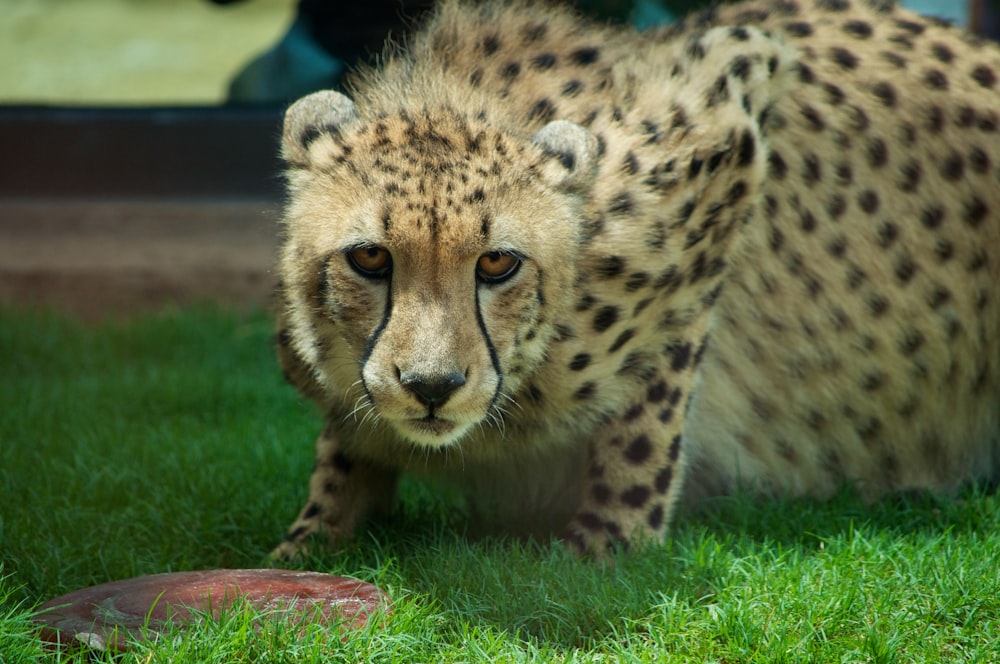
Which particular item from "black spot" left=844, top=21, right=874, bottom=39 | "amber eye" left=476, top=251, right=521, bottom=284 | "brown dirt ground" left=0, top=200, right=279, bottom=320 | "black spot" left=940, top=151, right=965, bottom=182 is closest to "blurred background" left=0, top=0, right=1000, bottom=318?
"brown dirt ground" left=0, top=200, right=279, bottom=320

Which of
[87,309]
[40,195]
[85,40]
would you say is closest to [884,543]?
[87,309]

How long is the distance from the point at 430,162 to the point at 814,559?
1.50m

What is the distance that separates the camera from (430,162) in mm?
3014

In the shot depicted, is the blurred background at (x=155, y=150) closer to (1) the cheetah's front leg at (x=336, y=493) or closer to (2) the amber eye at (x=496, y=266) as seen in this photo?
(1) the cheetah's front leg at (x=336, y=493)

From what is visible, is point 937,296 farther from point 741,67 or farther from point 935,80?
point 741,67

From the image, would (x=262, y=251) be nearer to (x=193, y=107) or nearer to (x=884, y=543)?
(x=193, y=107)

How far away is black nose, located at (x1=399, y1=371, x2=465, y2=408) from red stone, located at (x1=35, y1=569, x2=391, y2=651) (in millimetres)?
529

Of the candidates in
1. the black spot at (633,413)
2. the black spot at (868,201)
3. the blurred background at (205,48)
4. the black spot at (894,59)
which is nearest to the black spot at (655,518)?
the black spot at (633,413)

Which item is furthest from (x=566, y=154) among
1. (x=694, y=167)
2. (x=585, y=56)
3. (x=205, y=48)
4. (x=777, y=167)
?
(x=205, y=48)

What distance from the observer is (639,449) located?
3.44 meters

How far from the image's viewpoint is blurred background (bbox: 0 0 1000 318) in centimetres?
678

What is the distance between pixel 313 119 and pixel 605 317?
95 cm

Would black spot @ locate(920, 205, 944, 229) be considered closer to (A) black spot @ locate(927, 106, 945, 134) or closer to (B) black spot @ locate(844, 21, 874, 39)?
(A) black spot @ locate(927, 106, 945, 134)

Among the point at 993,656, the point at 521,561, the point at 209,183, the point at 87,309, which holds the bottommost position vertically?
the point at 87,309
